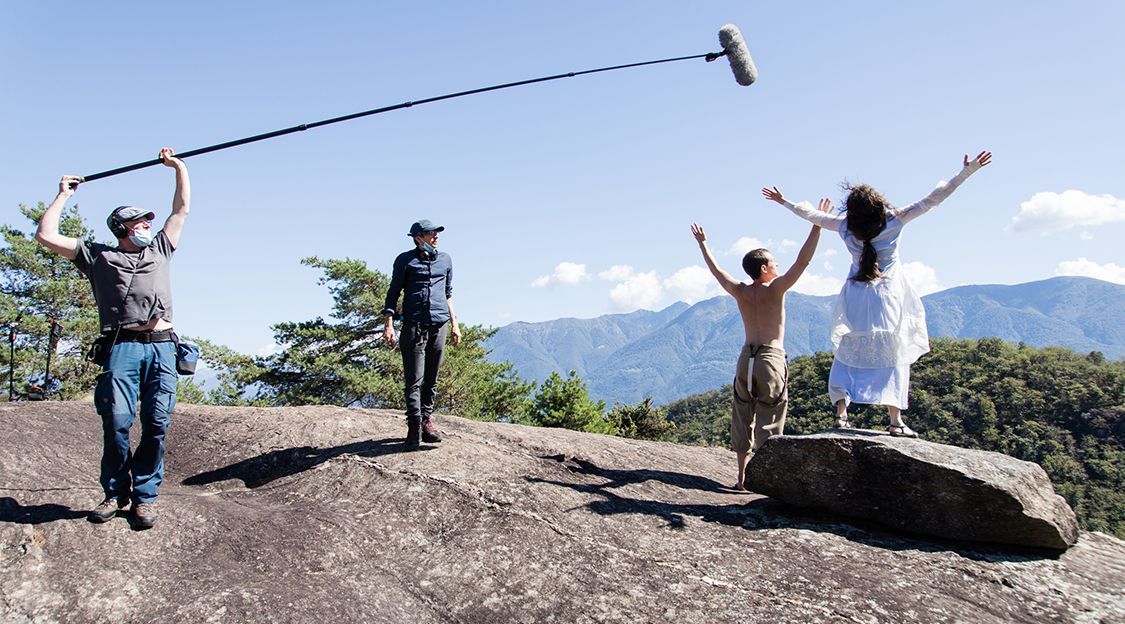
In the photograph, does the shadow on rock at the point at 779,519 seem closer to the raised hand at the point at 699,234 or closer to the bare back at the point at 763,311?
the bare back at the point at 763,311

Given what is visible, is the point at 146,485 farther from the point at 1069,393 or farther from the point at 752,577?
the point at 1069,393

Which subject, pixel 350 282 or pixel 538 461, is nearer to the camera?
pixel 538 461

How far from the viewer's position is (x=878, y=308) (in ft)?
17.6

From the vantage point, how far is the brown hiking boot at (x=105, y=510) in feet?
13.3

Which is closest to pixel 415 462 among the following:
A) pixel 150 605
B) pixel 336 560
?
pixel 336 560

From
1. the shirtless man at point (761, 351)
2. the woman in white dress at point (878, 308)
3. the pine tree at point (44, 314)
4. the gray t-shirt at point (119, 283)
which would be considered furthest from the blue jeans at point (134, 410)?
the pine tree at point (44, 314)

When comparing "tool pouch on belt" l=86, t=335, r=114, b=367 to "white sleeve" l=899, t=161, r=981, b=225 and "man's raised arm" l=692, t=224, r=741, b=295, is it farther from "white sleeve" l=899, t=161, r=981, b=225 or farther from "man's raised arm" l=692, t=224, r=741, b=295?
"white sleeve" l=899, t=161, r=981, b=225

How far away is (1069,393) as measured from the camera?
78062 millimetres

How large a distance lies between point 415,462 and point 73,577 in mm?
2616

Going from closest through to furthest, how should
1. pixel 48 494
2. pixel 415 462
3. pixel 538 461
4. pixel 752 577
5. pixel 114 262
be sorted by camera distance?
pixel 752 577 → pixel 114 262 → pixel 48 494 → pixel 415 462 → pixel 538 461

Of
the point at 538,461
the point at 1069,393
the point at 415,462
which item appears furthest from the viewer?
the point at 1069,393

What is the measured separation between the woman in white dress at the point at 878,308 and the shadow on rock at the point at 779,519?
1.05 meters

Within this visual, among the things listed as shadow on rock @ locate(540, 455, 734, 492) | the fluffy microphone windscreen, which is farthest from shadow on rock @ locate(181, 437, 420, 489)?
the fluffy microphone windscreen

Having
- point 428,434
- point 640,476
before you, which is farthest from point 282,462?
point 640,476
